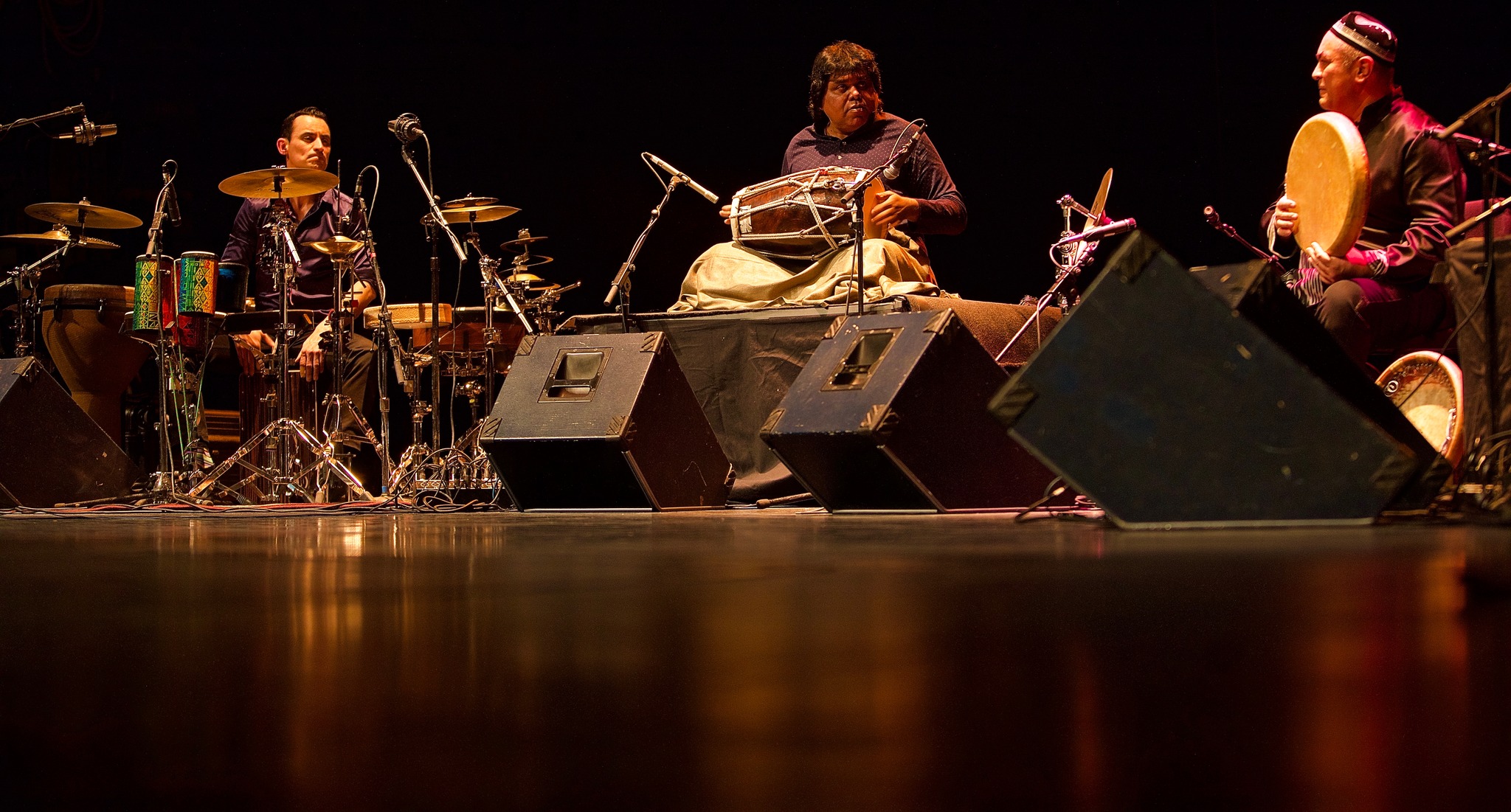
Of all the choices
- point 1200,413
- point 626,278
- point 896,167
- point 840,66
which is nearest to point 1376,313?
point 1200,413

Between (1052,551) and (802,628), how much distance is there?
0.95 m

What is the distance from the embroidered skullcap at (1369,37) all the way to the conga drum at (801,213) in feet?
5.05

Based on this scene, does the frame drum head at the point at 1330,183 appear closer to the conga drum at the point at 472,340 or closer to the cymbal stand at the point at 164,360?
the conga drum at the point at 472,340

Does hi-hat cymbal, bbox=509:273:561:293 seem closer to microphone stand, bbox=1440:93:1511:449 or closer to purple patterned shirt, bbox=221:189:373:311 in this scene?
purple patterned shirt, bbox=221:189:373:311

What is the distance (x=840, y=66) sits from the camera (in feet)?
16.1

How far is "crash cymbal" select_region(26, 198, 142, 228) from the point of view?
211 inches

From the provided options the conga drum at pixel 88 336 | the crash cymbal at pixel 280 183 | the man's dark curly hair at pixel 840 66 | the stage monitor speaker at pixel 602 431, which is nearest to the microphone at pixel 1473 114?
the stage monitor speaker at pixel 602 431

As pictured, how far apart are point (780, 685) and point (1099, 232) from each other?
3786mm

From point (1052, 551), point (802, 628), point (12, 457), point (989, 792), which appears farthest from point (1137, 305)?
point (12, 457)

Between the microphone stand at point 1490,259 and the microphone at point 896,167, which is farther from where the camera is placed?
the microphone at point 896,167

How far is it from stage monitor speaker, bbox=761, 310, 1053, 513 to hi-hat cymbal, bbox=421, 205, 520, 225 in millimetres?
2029

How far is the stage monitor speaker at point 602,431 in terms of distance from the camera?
3936mm

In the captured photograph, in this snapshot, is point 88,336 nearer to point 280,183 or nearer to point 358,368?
point 358,368

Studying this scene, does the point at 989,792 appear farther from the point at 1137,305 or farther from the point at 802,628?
the point at 1137,305
